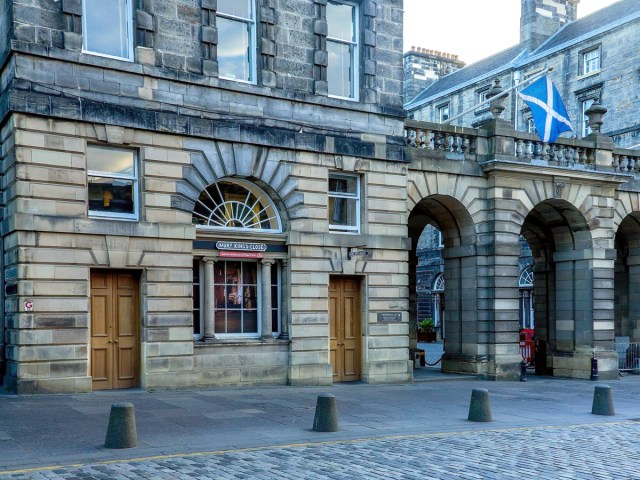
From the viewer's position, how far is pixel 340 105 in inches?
771

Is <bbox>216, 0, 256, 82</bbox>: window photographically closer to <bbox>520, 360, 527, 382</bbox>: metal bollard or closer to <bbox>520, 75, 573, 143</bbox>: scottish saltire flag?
<bbox>520, 75, 573, 143</bbox>: scottish saltire flag

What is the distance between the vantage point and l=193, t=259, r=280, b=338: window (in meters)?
18.0

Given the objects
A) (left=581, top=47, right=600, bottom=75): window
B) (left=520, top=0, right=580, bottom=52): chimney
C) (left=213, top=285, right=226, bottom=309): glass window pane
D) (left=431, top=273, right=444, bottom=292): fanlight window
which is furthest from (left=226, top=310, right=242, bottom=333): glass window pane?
(left=520, top=0, right=580, bottom=52): chimney

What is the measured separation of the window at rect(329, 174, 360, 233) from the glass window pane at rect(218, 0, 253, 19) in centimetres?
449

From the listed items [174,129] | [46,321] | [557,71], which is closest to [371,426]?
[46,321]

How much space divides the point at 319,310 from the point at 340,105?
5.20m

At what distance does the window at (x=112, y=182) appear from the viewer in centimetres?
1642

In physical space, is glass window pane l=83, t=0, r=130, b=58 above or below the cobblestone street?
above

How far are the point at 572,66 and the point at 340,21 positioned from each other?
2635 cm

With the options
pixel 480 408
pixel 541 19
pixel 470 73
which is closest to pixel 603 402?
pixel 480 408

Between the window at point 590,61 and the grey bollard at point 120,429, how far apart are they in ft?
122

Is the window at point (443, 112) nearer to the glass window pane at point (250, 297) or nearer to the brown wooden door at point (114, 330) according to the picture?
the glass window pane at point (250, 297)

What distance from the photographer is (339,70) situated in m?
20.1

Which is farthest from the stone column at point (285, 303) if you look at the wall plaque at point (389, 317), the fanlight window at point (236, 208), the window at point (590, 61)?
the window at point (590, 61)
